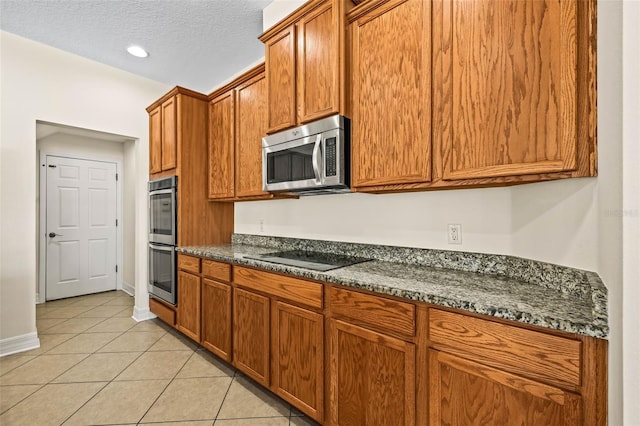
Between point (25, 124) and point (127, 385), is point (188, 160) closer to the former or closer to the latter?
point (25, 124)

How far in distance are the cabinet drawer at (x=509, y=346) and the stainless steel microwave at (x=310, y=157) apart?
97cm

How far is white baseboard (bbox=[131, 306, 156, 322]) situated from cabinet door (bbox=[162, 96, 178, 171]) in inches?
66.9

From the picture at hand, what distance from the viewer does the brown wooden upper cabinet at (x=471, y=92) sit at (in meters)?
1.04

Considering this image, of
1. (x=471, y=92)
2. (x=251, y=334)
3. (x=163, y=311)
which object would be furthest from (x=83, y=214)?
(x=471, y=92)

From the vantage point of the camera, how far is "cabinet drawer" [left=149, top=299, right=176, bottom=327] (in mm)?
2891

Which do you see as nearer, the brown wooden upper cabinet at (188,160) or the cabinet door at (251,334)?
the cabinet door at (251,334)

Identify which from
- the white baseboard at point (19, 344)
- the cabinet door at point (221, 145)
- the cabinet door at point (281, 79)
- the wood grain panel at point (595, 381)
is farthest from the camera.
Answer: the cabinet door at point (221, 145)

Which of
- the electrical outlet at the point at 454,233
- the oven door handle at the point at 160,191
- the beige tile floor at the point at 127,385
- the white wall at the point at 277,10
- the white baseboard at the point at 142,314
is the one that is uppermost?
the white wall at the point at 277,10

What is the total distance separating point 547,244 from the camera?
125 cm

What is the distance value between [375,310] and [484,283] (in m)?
0.51

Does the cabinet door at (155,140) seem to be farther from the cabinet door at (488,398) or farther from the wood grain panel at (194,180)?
the cabinet door at (488,398)

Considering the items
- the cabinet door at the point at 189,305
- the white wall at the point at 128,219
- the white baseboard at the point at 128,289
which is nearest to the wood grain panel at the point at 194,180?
the cabinet door at the point at 189,305

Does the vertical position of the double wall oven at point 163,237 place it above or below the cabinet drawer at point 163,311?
above

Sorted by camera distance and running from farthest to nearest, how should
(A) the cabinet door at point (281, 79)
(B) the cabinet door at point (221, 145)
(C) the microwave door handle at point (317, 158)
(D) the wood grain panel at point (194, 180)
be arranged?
1. (D) the wood grain panel at point (194, 180)
2. (B) the cabinet door at point (221, 145)
3. (A) the cabinet door at point (281, 79)
4. (C) the microwave door handle at point (317, 158)
